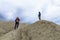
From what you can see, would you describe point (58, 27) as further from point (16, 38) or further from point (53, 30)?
point (16, 38)

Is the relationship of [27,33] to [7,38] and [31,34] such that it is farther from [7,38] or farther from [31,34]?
[7,38]

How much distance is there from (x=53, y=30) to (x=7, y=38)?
9776 mm

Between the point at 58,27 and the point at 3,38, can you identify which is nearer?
the point at 3,38

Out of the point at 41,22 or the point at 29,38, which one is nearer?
the point at 29,38

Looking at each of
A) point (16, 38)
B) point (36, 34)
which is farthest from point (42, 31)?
point (16, 38)

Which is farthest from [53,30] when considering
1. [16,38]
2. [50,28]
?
[16,38]

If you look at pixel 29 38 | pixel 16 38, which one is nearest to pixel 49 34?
pixel 29 38

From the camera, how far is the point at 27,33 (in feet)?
147

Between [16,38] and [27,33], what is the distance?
3.06 metres

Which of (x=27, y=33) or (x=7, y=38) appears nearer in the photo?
(x=7, y=38)

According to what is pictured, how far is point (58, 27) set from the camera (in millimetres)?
45938

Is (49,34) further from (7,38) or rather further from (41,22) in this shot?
(7,38)

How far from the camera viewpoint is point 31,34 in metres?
43.9

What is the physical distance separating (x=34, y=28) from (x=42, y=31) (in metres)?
1.95
